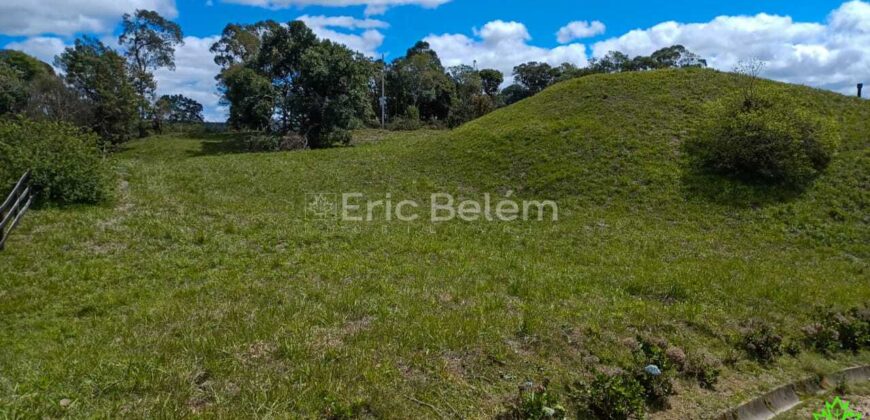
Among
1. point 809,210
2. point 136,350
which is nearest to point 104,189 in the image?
point 136,350

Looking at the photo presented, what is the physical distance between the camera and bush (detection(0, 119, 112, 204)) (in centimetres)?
1212

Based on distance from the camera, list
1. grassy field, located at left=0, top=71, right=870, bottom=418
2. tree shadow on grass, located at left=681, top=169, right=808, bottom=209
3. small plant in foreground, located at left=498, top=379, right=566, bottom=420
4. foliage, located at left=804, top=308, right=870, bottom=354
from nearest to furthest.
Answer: small plant in foreground, located at left=498, top=379, right=566, bottom=420, grassy field, located at left=0, top=71, right=870, bottom=418, foliage, located at left=804, top=308, right=870, bottom=354, tree shadow on grass, located at left=681, top=169, right=808, bottom=209

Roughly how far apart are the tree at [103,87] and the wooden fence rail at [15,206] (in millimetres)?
34473

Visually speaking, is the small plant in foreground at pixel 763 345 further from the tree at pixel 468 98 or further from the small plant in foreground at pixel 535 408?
the tree at pixel 468 98

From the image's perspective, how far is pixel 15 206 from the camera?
986 cm

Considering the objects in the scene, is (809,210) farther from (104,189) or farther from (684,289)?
(104,189)

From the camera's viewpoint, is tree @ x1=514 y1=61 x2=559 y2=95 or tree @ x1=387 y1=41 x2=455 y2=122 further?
tree @ x1=514 y1=61 x2=559 y2=95

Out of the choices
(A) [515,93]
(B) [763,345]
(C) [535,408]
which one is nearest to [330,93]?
(B) [763,345]

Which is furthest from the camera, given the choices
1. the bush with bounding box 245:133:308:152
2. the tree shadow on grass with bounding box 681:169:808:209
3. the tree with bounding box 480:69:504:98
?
the tree with bounding box 480:69:504:98

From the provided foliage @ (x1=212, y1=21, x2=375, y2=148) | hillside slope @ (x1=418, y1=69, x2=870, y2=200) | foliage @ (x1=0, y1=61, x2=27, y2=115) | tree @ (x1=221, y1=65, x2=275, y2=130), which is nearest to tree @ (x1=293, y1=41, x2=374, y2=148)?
foliage @ (x1=212, y1=21, x2=375, y2=148)

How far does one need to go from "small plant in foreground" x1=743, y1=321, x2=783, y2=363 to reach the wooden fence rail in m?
12.9

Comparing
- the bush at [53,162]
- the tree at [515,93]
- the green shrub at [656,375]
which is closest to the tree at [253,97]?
the bush at [53,162]

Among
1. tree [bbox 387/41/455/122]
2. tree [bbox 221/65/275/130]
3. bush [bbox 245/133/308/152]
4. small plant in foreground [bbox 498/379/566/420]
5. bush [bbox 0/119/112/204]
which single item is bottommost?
small plant in foreground [bbox 498/379/566/420]

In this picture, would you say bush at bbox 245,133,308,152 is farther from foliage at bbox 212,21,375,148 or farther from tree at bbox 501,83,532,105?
tree at bbox 501,83,532,105
